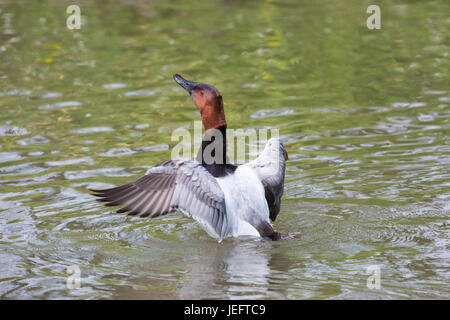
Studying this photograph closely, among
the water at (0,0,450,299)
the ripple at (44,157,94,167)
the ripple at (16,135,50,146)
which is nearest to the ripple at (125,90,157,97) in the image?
the water at (0,0,450,299)

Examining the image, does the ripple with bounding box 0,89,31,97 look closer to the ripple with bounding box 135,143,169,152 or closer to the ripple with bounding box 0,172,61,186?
the ripple with bounding box 135,143,169,152

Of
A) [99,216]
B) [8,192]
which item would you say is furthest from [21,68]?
[99,216]

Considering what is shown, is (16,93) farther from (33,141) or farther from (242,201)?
(242,201)

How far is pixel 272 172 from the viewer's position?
6.58 m

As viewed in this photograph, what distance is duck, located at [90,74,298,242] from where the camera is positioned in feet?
19.4

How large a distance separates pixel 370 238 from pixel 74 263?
255cm

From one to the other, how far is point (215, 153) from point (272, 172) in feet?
1.94

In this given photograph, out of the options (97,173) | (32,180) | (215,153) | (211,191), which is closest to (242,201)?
(211,191)

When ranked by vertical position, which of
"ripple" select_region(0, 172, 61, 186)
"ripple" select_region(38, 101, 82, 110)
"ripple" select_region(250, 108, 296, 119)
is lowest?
"ripple" select_region(0, 172, 61, 186)

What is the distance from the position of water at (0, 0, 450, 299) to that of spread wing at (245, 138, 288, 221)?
279 millimetres

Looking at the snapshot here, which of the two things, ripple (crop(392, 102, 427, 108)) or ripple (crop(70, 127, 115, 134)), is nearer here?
ripple (crop(70, 127, 115, 134))

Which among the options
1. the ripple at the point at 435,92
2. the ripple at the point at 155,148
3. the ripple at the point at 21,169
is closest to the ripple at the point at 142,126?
the ripple at the point at 155,148

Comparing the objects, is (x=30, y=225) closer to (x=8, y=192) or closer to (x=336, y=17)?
(x=8, y=192)

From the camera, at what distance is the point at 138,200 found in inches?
233
